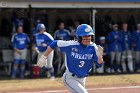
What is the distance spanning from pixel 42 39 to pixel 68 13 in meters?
3.63

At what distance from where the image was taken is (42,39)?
1448 centimetres

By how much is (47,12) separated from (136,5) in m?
3.55

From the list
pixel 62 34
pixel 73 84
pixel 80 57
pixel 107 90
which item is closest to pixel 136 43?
pixel 62 34

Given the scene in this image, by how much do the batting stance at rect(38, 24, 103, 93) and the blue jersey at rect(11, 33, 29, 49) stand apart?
26.0 feet

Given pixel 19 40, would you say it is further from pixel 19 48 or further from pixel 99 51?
pixel 99 51

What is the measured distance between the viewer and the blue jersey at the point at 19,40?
1511 cm

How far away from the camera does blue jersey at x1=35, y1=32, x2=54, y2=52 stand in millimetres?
14391

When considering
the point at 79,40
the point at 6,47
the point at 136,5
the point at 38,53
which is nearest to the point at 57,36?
the point at 38,53

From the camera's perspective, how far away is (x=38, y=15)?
17.7 metres

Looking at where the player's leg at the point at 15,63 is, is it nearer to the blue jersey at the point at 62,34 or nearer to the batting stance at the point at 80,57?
the blue jersey at the point at 62,34

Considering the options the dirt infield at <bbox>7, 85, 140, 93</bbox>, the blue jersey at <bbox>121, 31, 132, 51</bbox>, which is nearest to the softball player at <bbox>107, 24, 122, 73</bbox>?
the blue jersey at <bbox>121, 31, 132, 51</bbox>

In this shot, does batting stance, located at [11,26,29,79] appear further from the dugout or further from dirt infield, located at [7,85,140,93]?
dirt infield, located at [7,85,140,93]

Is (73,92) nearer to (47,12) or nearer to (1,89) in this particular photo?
(1,89)

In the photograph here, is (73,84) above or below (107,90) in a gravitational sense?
above
